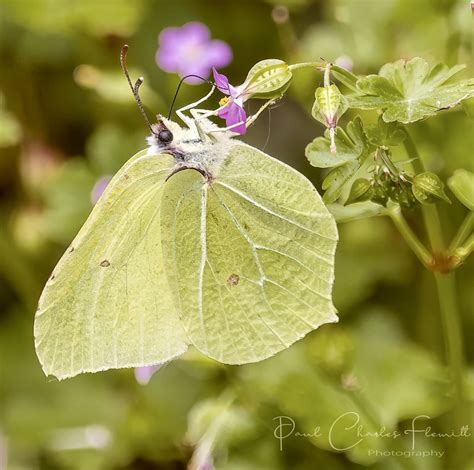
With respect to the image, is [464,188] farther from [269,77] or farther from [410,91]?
[269,77]

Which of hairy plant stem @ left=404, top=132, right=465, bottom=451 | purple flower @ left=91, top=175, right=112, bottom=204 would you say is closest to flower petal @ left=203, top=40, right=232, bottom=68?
purple flower @ left=91, top=175, right=112, bottom=204

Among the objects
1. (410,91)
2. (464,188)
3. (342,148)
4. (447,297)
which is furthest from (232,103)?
(447,297)

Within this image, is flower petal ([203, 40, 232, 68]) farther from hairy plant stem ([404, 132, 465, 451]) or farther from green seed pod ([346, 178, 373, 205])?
green seed pod ([346, 178, 373, 205])

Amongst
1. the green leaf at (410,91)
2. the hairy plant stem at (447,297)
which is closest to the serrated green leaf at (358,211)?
the hairy plant stem at (447,297)

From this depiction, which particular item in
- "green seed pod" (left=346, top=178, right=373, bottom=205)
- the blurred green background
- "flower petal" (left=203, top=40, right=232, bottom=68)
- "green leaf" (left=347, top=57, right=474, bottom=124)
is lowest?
the blurred green background

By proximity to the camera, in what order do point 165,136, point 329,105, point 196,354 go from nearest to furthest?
point 329,105 → point 165,136 → point 196,354

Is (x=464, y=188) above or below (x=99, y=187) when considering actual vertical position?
above
